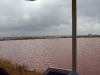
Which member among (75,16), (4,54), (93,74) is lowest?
(93,74)

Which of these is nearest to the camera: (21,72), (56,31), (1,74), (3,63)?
(1,74)

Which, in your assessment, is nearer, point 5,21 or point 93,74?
point 5,21

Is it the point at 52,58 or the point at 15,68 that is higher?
the point at 15,68

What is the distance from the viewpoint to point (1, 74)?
1.33 meters

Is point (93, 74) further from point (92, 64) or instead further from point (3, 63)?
point (3, 63)

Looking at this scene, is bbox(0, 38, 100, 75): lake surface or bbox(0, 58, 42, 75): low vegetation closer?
bbox(0, 58, 42, 75): low vegetation

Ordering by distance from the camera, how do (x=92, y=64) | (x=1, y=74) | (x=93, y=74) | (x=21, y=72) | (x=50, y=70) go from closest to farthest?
1. (x=1, y=74)
2. (x=50, y=70)
3. (x=21, y=72)
4. (x=93, y=74)
5. (x=92, y=64)

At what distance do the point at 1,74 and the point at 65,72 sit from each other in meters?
0.66

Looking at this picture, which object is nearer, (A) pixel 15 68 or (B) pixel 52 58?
(A) pixel 15 68

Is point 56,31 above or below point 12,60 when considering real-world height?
above

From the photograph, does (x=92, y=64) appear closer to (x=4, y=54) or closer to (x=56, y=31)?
(x=56, y=31)

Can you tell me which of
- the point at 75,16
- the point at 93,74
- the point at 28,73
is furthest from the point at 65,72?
the point at 93,74

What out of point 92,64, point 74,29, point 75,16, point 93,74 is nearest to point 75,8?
point 75,16

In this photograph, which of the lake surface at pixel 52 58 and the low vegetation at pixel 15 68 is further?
the lake surface at pixel 52 58
